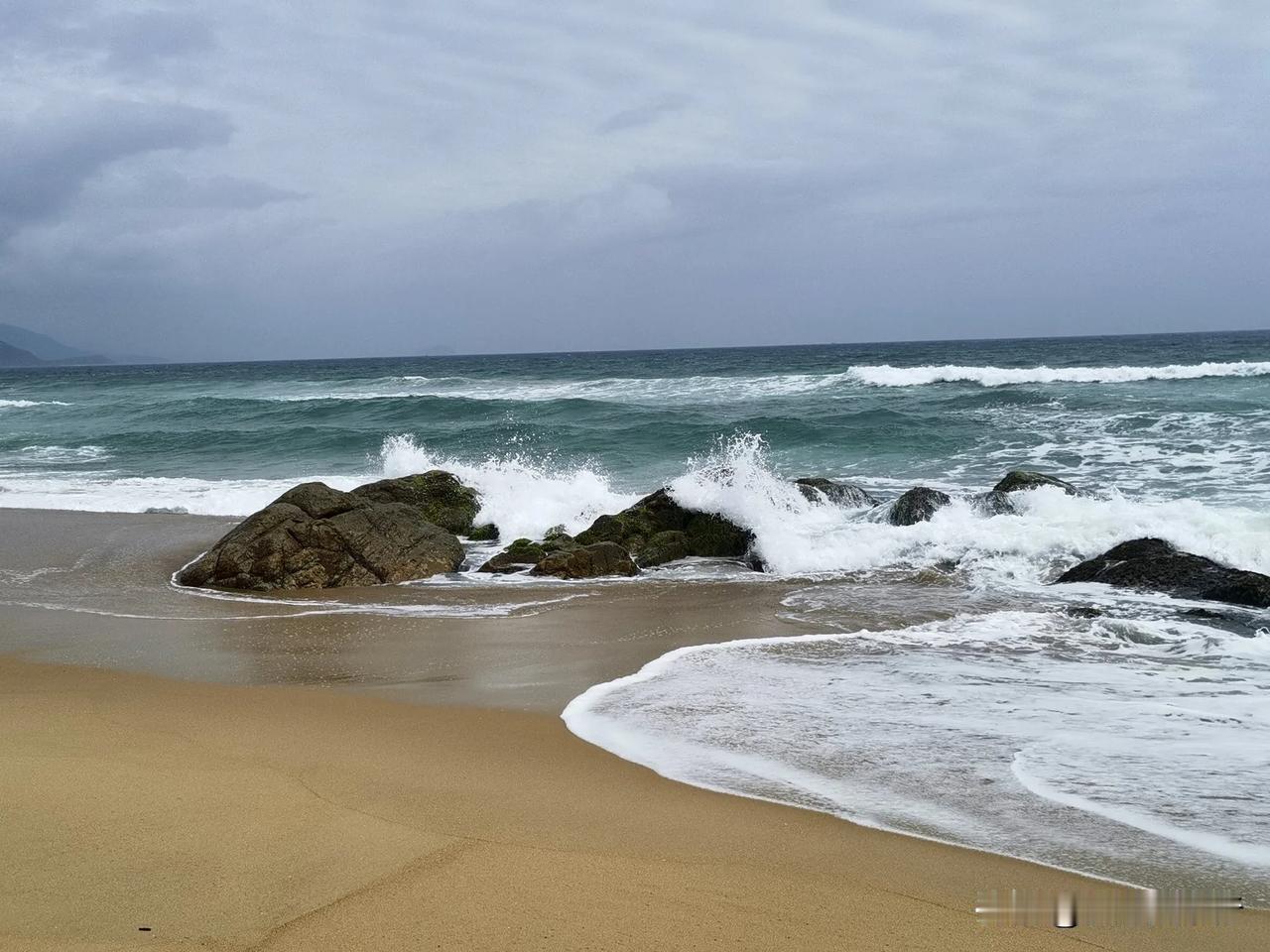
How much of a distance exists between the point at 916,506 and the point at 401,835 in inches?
351

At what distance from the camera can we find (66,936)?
9.19ft

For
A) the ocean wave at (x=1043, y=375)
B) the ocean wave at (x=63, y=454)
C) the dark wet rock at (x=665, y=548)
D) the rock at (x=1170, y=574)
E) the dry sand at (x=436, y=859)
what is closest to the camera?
the dry sand at (x=436, y=859)

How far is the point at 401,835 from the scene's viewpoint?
3.57 m

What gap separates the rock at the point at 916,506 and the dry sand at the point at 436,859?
7428 mm

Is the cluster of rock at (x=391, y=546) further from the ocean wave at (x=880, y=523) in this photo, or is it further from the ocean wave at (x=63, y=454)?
the ocean wave at (x=63, y=454)

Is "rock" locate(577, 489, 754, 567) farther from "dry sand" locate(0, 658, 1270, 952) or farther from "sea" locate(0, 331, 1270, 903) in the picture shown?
A: "dry sand" locate(0, 658, 1270, 952)

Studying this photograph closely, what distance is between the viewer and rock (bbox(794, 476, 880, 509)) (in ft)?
41.1

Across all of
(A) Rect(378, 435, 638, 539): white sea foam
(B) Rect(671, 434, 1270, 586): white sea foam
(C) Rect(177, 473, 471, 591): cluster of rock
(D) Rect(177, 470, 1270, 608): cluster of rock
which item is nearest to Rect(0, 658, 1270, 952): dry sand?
(C) Rect(177, 473, 471, 591): cluster of rock

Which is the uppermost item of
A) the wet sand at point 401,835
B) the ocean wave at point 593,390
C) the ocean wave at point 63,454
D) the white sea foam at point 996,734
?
the ocean wave at point 593,390

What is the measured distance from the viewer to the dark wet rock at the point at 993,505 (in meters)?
11.4

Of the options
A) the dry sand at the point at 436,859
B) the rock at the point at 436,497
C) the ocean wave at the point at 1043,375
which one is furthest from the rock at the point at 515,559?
the ocean wave at the point at 1043,375

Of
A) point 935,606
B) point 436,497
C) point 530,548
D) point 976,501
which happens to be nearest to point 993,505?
point 976,501

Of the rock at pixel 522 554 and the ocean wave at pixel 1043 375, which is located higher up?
the ocean wave at pixel 1043 375

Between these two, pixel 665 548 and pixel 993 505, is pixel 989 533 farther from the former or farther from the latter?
pixel 665 548
